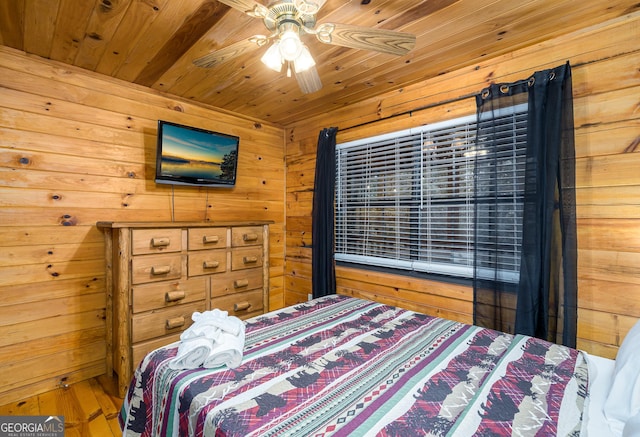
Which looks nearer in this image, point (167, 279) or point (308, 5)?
point (308, 5)

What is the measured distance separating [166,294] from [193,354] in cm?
118

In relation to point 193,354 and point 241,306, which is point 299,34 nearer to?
point 193,354

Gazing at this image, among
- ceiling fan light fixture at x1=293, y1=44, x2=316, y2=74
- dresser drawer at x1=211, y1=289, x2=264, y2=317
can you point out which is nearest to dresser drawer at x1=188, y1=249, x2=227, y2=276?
dresser drawer at x1=211, y1=289, x2=264, y2=317

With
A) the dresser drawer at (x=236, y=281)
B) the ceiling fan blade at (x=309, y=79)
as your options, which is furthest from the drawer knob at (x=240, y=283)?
the ceiling fan blade at (x=309, y=79)

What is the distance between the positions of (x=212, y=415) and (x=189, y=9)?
1909 mm

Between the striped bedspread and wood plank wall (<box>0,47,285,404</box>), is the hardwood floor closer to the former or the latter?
wood plank wall (<box>0,47,285,404</box>)

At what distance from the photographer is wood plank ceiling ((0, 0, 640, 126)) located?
5.22ft

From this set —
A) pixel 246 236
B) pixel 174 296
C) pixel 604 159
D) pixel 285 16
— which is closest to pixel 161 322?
pixel 174 296

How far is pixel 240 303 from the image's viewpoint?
263cm

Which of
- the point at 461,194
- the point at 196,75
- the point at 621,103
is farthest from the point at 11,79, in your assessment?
the point at 621,103

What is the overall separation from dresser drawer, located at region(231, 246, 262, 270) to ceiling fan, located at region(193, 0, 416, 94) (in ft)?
5.33

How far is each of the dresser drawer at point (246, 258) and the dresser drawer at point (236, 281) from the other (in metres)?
0.05

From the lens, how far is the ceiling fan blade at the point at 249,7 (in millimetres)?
1199

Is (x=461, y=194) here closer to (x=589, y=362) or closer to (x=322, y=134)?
(x=589, y=362)
